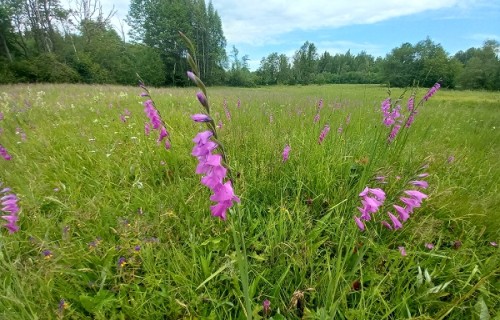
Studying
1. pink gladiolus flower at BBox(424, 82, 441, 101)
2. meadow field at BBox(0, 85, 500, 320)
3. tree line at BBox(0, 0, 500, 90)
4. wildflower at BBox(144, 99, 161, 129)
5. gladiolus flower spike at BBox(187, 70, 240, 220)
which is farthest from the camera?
tree line at BBox(0, 0, 500, 90)

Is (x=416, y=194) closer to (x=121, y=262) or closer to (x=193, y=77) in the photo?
(x=193, y=77)

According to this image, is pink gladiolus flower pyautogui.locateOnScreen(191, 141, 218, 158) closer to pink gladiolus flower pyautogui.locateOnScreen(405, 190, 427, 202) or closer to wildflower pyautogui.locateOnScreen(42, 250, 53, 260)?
pink gladiolus flower pyautogui.locateOnScreen(405, 190, 427, 202)

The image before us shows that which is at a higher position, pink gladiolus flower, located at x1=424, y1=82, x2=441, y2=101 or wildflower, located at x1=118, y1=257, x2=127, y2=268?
pink gladiolus flower, located at x1=424, y1=82, x2=441, y2=101

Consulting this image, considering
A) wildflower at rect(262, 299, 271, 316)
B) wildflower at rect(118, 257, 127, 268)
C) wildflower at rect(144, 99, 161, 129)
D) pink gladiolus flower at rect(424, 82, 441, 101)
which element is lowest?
wildflower at rect(262, 299, 271, 316)

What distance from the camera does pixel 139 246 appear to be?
157 cm

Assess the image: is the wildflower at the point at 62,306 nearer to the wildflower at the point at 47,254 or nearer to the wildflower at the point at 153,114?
the wildflower at the point at 47,254

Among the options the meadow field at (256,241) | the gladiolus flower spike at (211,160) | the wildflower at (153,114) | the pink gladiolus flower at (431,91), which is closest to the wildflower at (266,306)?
the meadow field at (256,241)

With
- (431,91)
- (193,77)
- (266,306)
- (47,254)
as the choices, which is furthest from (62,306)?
(431,91)

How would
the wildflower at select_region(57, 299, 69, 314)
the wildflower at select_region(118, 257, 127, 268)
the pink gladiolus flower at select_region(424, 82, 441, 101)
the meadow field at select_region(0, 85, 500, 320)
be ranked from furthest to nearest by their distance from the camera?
the pink gladiolus flower at select_region(424, 82, 441, 101) → the wildflower at select_region(118, 257, 127, 268) → the meadow field at select_region(0, 85, 500, 320) → the wildflower at select_region(57, 299, 69, 314)

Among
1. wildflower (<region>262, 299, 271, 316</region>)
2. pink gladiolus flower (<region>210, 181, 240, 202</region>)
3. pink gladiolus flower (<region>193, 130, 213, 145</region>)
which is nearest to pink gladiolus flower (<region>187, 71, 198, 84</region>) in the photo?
pink gladiolus flower (<region>193, 130, 213, 145</region>)

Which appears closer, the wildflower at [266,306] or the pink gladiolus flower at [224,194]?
the pink gladiolus flower at [224,194]

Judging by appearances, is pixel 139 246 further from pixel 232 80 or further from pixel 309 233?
pixel 232 80

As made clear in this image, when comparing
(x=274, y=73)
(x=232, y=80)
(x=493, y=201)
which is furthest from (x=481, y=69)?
→ (x=493, y=201)

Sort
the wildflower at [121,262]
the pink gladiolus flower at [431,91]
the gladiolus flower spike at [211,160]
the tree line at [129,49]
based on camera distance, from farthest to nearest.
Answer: the tree line at [129,49] < the pink gladiolus flower at [431,91] < the wildflower at [121,262] < the gladiolus flower spike at [211,160]
